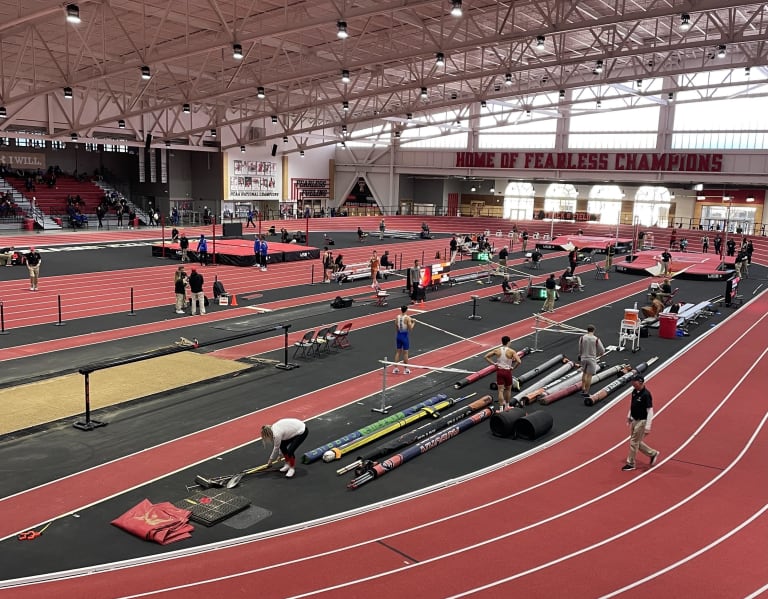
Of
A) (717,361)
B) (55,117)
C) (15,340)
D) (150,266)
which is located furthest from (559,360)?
(55,117)

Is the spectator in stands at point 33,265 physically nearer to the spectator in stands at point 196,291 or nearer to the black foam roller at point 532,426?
the spectator in stands at point 196,291

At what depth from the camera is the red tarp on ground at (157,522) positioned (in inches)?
331

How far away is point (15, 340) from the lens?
1859 centimetres

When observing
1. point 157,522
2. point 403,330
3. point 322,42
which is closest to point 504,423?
point 403,330

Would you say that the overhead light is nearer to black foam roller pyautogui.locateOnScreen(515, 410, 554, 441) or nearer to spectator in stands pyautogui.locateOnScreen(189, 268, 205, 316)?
spectator in stands pyautogui.locateOnScreen(189, 268, 205, 316)

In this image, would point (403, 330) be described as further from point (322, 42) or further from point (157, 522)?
point (322, 42)

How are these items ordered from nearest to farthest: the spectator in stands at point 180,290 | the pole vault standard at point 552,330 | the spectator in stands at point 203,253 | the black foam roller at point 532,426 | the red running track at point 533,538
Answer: the red running track at point 533,538 → the black foam roller at point 532,426 → the pole vault standard at point 552,330 → the spectator in stands at point 180,290 → the spectator in stands at point 203,253

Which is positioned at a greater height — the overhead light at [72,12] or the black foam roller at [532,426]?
the overhead light at [72,12]

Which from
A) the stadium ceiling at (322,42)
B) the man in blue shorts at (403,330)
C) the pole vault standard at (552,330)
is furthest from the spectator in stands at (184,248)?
the man in blue shorts at (403,330)

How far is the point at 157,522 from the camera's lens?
862 cm

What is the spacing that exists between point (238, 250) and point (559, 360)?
2356 cm

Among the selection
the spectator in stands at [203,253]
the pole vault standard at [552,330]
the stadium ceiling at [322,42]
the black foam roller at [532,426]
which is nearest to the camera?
the black foam roller at [532,426]

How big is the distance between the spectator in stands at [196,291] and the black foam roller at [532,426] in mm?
13435

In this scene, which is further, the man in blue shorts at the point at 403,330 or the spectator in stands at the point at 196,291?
the spectator in stands at the point at 196,291
